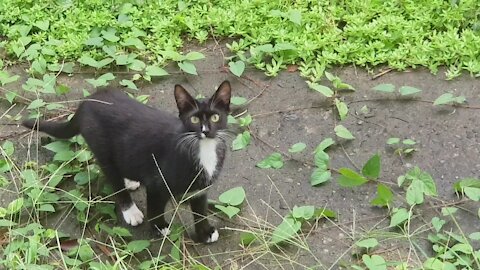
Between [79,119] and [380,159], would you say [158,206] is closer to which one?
[79,119]

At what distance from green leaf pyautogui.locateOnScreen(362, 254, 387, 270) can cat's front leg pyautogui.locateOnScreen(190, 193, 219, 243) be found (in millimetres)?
783

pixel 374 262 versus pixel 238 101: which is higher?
pixel 238 101

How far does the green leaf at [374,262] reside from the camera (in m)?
3.57

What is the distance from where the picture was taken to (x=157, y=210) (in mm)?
3873

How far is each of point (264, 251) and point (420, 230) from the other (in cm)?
79

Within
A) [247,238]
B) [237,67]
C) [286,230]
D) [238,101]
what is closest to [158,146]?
[247,238]

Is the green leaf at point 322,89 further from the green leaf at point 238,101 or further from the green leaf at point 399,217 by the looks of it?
the green leaf at point 399,217

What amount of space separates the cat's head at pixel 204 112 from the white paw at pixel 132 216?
0.69m

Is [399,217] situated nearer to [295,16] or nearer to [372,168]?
[372,168]

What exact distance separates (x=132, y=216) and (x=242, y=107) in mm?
1049

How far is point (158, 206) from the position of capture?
3861 mm

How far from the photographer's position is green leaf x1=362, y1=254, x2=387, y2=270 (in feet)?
11.7

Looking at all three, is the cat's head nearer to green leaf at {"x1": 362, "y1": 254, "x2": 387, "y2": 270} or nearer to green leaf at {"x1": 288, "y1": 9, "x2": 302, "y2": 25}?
green leaf at {"x1": 362, "y1": 254, "x2": 387, "y2": 270}

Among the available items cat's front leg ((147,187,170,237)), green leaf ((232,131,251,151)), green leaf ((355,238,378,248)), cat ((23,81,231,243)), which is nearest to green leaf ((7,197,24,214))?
cat ((23,81,231,243))
